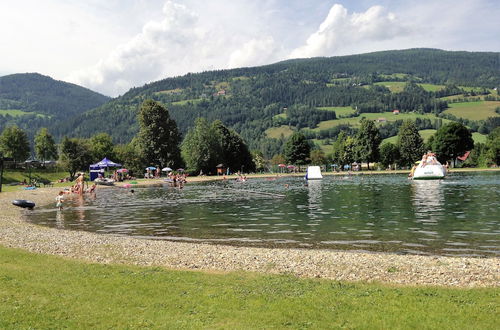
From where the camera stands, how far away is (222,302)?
10.2 meters

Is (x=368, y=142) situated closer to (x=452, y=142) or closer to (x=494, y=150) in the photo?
(x=452, y=142)

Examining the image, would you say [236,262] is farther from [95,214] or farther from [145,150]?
[145,150]

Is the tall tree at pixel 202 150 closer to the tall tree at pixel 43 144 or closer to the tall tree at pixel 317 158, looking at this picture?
the tall tree at pixel 43 144

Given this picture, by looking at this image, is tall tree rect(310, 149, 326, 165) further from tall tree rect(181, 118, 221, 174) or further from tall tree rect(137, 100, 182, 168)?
tall tree rect(137, 100, 182, 168)

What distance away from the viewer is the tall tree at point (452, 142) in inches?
4857

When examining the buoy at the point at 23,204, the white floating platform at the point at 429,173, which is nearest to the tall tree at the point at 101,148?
the buoy at the point at 23,204

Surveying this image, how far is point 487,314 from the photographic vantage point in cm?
906

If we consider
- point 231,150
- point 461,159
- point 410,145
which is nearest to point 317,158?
point 410,145

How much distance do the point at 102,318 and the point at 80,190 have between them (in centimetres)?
5542

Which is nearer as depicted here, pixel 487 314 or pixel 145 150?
pixel 487 314

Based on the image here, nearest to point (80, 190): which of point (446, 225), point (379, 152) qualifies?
point (446, 225)

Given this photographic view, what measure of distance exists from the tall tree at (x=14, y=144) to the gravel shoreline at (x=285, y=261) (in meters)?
122

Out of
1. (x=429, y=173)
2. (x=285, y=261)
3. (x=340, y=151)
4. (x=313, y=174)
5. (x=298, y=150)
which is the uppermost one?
(x=298, y=150)

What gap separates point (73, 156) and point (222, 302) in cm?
11312
